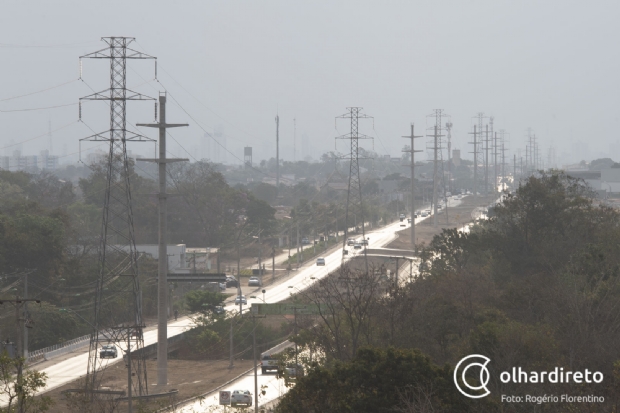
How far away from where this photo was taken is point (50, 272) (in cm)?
5031

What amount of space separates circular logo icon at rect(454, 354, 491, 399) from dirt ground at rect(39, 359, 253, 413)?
38.1 ft

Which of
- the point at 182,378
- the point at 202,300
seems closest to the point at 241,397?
the point at 182,378

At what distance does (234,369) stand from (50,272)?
51.8 feet

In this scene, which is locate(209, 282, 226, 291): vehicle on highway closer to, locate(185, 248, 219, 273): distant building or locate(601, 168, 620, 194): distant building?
locate(185, 248, 219, 273): distant building

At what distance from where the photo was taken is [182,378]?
37750 millimetres

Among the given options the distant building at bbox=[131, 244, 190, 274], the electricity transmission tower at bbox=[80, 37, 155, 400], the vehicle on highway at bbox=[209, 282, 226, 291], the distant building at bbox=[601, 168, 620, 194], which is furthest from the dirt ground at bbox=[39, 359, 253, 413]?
the distant building at bbox=[601, 168, 620, 194]

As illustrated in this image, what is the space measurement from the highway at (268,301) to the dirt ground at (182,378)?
2.85ft

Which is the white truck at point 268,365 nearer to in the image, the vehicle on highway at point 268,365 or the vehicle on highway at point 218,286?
the vehicle on highway at point 268,365

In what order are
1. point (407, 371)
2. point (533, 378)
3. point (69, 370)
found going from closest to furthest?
point (407, 371) < point (533, 378) < point (69, 370)

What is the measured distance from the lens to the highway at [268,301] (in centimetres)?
3516

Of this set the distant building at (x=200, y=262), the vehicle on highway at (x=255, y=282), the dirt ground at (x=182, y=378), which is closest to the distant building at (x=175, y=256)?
the distant building at (x=200, y=262)

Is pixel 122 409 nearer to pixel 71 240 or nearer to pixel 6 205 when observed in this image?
pixel 71 240

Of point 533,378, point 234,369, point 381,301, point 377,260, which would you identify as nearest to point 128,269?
point 234,369

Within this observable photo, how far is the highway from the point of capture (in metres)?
35.2
